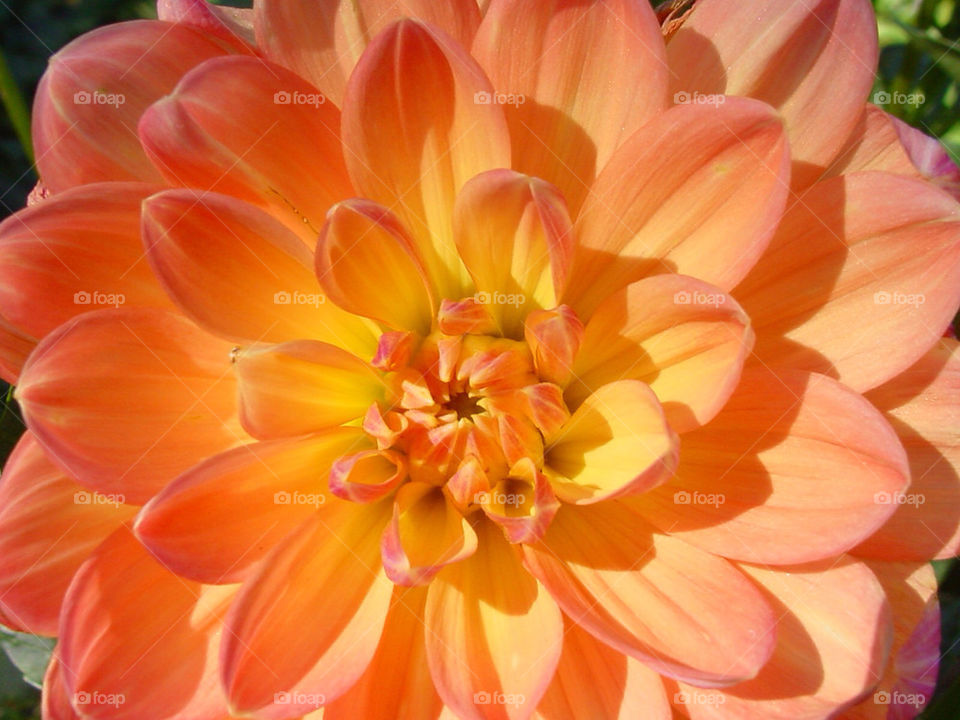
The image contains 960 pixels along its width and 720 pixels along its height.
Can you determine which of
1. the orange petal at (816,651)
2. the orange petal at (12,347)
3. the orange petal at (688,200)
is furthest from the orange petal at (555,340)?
the orange petal at (12,347)

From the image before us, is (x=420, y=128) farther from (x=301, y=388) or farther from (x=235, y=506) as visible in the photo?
(x=235, y=506)

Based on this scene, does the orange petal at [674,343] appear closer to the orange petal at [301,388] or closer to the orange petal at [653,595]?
the orange petal at [653,595]

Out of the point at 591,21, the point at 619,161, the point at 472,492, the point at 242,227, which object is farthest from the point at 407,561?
the point at 591,21

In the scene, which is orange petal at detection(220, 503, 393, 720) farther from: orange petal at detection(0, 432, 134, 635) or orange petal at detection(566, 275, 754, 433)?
orange petal at detection(566, 275, 754, 433)

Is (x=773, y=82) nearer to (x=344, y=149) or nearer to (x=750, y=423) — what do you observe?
(x=750, y=423)

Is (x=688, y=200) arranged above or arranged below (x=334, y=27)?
below

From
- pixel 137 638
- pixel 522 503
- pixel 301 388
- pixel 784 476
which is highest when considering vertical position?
pixel 301 388

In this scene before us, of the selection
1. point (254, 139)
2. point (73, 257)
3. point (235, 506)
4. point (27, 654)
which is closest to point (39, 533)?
point (235, 506)
